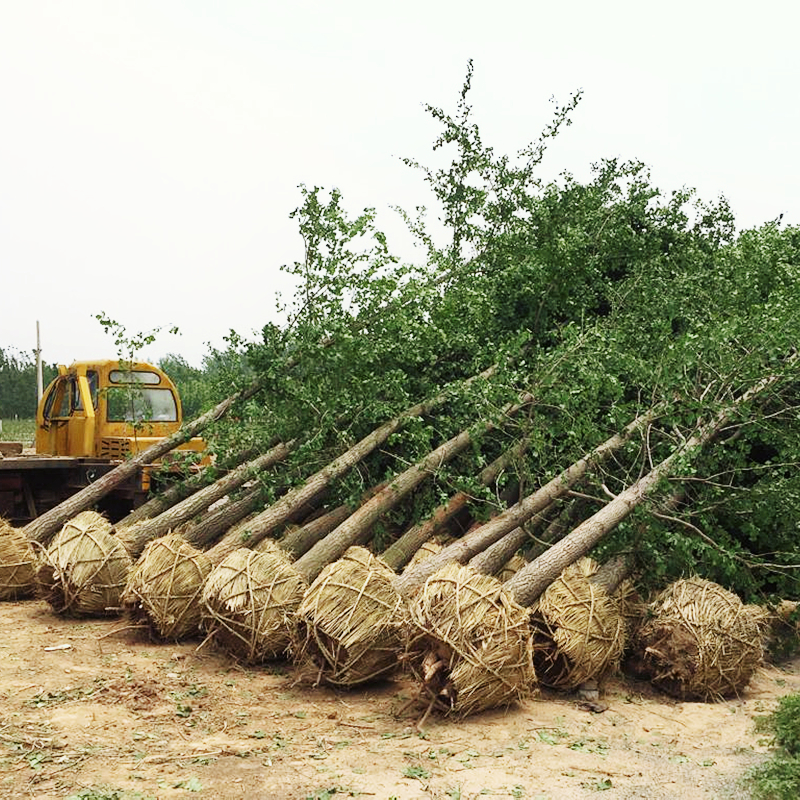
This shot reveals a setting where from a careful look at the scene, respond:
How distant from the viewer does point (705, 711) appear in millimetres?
7012

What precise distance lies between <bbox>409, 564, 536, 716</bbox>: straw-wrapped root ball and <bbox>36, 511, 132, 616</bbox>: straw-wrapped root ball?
351 centimetres

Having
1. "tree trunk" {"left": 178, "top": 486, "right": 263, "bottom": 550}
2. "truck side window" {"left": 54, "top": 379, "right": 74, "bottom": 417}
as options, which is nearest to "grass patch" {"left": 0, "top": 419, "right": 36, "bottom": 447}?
"truck side window" {"left": 54, "top": 379, "right": 74, "bottom": 417}

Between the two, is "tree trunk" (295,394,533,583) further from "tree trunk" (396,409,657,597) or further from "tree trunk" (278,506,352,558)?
"tree trunk" (396,409,657,597)

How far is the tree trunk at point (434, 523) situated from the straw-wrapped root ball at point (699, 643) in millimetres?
2126

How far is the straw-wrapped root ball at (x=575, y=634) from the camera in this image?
702cm

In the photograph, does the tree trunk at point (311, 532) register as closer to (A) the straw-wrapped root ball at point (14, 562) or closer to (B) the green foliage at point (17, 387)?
(A) the straw-wrapped root ball at point (14, 562)

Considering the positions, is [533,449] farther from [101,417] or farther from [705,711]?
[101,417]

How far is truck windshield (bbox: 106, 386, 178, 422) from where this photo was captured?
12133 millimetres

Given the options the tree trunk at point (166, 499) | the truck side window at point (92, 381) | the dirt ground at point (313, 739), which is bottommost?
the dirt ground at point (313, 739)

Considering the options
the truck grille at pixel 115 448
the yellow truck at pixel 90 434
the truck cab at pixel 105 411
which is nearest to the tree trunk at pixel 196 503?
the yellow truck at pixel 90 434

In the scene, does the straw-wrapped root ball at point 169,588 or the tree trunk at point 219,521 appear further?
the tree trunk at point 219,521

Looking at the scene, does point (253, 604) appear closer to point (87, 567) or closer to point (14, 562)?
point (87, 567)

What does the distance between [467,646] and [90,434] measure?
784 centimetres

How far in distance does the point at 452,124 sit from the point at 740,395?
5.50m
